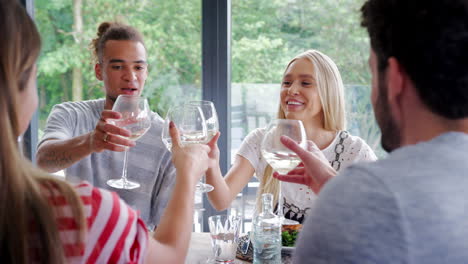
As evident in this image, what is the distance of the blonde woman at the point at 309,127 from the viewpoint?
7.74ft

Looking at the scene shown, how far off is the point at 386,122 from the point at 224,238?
741mm

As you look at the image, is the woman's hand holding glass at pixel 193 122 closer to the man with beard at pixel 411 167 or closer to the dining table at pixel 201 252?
the dining table at pixel 201 252

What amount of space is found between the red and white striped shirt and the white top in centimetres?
147

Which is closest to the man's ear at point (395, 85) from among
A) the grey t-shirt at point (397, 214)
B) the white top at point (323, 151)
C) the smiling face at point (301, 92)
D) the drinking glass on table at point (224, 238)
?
the grey t-shirt at point (397, 214)

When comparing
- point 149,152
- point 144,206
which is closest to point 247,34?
point 149,152

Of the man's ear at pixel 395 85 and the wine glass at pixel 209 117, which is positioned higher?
the man's ear at pixel 395 85

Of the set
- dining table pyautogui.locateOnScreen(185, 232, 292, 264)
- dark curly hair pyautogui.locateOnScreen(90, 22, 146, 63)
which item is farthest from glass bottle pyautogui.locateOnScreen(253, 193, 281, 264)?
dark curly hair pyautogui.locateOnScreen(90, 22, 146, 63)

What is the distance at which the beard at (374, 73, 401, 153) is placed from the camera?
2.91 ft

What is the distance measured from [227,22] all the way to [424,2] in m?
2.36

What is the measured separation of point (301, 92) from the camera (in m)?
2.41

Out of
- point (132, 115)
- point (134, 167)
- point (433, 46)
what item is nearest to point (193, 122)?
point (132, 115)

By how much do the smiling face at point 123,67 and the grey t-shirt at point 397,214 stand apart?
66.3 inches

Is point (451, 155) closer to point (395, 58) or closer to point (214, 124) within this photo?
point (395, 58)

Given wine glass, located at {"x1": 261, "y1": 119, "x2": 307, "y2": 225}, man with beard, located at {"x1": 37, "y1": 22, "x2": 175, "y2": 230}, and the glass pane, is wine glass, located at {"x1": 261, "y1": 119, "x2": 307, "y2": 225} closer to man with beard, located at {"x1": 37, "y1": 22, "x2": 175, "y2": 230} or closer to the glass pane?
man with beard, located at {"x1": 37, "y1": 22, "x2": 175, "y2": 230}
